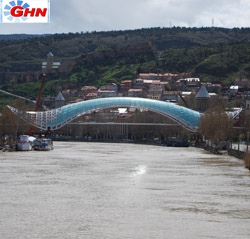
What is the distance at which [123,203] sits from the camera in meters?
35.5

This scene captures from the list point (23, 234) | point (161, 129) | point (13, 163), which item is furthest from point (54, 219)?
point (161, 129)

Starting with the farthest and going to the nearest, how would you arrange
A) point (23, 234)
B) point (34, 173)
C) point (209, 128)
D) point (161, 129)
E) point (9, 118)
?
1. point (161, 129)
2. point (9, 118)
3. point (209, 128)
4. point (34, 173)
5. point (23, 234)

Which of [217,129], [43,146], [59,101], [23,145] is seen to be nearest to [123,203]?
[23,145]

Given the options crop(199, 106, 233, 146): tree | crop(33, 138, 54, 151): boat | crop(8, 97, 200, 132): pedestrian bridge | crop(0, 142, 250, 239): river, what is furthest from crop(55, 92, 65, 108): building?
crop(0, 142, 250, 239): river

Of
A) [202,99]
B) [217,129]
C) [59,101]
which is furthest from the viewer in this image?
[59,101]

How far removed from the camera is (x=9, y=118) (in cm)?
11400

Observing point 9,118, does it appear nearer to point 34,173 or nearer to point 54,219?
point 34,173

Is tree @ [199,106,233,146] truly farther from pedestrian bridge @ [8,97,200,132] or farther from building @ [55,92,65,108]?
building @ [55,92,65,108]

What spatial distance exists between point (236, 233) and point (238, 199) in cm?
882

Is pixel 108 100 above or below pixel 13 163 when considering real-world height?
above

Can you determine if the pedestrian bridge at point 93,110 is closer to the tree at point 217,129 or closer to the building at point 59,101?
the building at point 59,101

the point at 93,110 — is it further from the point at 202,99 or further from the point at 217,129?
the point at 217,129

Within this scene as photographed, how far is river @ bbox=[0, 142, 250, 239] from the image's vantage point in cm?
2911

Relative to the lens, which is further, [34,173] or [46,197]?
[34,173]
